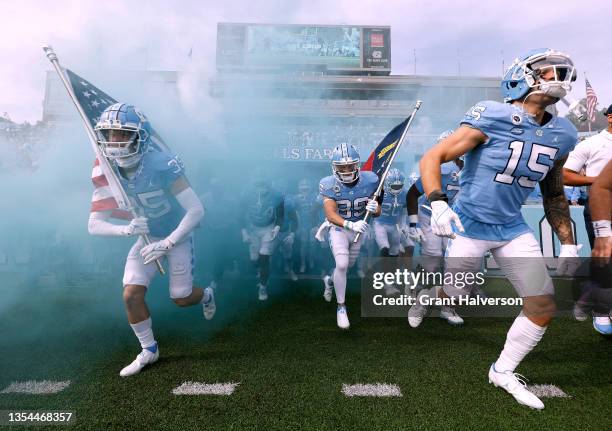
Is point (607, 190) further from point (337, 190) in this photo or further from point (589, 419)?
point (337, 190)

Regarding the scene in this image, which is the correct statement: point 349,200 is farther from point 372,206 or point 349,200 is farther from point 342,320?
point 342,320

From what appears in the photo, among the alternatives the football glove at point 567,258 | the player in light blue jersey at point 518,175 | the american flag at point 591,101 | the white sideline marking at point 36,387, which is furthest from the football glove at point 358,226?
the american flag at point 591,101

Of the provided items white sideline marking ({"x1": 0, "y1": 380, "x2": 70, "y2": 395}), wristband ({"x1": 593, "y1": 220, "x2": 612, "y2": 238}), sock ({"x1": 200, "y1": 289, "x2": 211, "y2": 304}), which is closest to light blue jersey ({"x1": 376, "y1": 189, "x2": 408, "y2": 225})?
sock ({"x1": 200, "y1": 289, "x2": 211, "y2": 304})

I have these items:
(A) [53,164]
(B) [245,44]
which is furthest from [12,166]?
(B) [245,44]

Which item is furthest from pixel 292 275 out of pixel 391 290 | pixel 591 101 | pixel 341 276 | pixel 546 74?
pixel 591 101

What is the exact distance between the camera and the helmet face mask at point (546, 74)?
222 centimetres

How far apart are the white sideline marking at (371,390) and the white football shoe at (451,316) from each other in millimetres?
1776

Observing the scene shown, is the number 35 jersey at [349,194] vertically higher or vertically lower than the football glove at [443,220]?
higher

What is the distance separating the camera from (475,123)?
2.32 m

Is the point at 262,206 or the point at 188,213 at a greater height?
the point at 262,206

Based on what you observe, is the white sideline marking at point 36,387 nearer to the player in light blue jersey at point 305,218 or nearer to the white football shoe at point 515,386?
the white football shoe at point 515,386

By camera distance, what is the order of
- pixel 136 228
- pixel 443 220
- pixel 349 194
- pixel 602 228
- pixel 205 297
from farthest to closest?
pixel 349 194 → pixel 205 297 → pixel 136 228 → pixel 602 228 → pixel 443 220

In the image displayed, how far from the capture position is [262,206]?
19.0ft

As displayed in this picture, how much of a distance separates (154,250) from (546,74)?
9.50 feet
